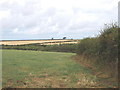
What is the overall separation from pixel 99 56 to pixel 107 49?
2.61 meters

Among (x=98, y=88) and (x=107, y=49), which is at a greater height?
(x=107, y=49)

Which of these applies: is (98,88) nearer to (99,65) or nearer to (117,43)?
(117,43)

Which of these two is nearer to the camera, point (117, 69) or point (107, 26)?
point (117, 69)

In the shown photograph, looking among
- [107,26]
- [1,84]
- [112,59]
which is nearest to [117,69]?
[112,59]

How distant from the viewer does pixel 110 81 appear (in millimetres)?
12719

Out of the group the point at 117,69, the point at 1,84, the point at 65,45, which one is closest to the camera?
the point at 1,84

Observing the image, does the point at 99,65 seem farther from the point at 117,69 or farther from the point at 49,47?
the point at 49,47

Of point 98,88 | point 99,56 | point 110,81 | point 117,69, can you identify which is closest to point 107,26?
point 99,56

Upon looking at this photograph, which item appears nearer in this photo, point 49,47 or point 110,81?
point 110,81

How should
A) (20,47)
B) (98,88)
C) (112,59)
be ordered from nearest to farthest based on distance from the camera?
(98,88), (112,59), (20,47)

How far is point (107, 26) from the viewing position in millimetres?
17125

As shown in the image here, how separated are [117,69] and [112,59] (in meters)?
1.10

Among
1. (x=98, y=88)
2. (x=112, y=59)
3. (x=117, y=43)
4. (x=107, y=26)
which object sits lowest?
(x=98, y=88)

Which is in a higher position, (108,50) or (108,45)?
(108,45)
